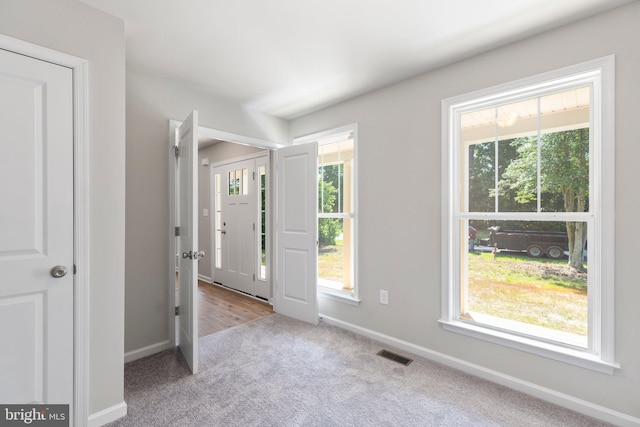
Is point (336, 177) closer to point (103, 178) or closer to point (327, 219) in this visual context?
point (327, 219)

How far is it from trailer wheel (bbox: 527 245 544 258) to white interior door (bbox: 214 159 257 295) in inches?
131

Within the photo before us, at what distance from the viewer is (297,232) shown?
3.48 m

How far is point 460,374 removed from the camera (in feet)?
7.61

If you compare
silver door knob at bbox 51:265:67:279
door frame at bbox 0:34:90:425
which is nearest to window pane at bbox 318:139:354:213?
door frame at bbox 0:34:90:425

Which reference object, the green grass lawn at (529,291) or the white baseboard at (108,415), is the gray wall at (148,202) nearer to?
the white baseboard at (108,415)

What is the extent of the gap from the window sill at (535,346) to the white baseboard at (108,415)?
7.58ft

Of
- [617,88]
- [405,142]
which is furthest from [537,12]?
[405,142]

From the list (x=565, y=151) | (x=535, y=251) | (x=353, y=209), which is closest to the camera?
(x=565, y=151)

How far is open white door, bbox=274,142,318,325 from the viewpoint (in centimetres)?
333

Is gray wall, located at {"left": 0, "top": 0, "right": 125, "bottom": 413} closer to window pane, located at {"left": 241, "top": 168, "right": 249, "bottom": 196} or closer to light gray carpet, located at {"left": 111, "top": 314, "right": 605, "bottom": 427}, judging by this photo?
light gray carpet, located at {"left": 111, "top": 314, "right": 605, "bottom": 427}

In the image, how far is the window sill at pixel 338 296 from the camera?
10.3 feet

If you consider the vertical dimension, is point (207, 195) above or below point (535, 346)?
above

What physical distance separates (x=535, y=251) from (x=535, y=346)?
646 millimetres

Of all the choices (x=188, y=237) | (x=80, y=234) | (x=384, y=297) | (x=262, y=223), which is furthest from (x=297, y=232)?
(x=80, y=234)
